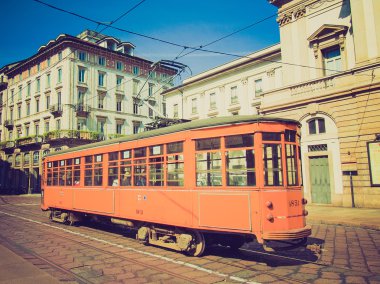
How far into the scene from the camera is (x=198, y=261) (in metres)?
6.54

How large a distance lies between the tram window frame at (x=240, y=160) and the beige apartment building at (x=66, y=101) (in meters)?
27.2

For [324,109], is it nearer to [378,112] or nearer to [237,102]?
[378,112]

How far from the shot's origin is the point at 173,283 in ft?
17.0

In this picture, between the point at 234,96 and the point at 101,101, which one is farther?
the point at 101,101

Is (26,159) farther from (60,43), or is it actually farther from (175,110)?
(175,110)

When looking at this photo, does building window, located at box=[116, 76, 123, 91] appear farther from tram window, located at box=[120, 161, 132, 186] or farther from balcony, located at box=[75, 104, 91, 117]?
tram window, located at box=[120, 161, 132, 186]

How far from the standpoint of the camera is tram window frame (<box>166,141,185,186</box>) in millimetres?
7195

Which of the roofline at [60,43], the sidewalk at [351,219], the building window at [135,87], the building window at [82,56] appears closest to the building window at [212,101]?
the roofline at [60,43]

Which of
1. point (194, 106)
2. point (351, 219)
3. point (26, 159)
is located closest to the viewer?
point (351, 219)

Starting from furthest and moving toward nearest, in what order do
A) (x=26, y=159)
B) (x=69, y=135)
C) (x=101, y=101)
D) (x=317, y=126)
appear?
1. (x=26, y=159)
2. (x=101, y=101)
3. (x=69, y=135)
4. (x=317, y=126)

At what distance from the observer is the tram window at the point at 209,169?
21.7 feet

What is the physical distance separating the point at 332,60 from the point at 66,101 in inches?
1141

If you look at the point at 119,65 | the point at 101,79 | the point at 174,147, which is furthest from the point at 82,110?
the point at 174,147

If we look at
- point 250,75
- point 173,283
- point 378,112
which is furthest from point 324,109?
point 173,283
